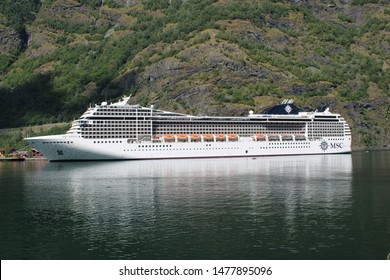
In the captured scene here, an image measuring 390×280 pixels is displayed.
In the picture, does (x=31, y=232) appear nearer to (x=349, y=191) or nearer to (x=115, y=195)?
(x=115, y=195)

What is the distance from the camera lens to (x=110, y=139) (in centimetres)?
14112

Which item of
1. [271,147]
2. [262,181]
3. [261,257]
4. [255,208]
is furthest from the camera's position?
[271,147]

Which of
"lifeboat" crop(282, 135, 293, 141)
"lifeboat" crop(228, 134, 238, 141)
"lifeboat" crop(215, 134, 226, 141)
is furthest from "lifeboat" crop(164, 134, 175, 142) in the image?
"lifeboat" crop(282, 135, 293, 141)

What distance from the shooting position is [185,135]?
153m

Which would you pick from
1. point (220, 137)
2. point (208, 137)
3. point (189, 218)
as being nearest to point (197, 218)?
point (189, 218)

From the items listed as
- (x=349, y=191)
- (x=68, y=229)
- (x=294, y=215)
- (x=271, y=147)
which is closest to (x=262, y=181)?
(x=349, y=191)

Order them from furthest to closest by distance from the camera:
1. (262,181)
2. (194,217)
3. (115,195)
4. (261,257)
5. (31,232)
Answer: (262,181), (115,195), (194,217), (31,232), (261,257)

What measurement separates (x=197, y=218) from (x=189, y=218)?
71cm

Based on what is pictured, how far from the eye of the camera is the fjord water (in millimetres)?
39844

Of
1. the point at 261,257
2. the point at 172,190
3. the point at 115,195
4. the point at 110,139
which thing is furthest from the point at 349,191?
the point at 110,139

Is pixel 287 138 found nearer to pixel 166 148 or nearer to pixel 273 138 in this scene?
pixel 273 138

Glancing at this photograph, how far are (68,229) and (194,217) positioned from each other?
1121 cm

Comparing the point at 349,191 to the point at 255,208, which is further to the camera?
the point at 349,191

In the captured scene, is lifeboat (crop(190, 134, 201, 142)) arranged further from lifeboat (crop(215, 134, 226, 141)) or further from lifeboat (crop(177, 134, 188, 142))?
lifeboat (crop(215, 134, 226, 141))
